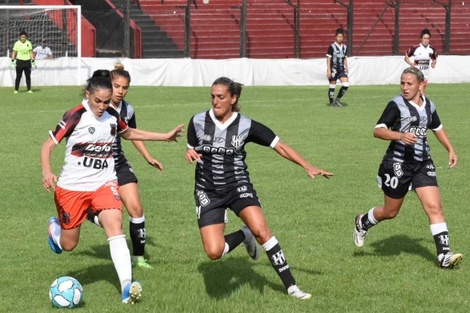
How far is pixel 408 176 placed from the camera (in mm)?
9609

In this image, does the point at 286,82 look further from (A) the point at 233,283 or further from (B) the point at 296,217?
(A) the point at 233,283

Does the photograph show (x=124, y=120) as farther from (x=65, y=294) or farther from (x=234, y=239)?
(x=65, y=294)

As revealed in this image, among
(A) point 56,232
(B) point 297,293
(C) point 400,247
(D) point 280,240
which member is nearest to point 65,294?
(A) point 56,232

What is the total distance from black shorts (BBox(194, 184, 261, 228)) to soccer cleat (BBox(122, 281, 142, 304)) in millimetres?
990

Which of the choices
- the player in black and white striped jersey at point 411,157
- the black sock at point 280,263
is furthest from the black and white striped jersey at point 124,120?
the player in black and white striped jersey at point 411,157

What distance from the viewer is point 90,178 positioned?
8234 mm

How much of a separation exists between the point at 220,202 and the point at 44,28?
30.7 metres

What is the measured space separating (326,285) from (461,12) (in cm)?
4348

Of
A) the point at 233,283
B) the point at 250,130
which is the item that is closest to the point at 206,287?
the point at 233,283

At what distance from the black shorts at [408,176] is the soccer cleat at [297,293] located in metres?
2.06

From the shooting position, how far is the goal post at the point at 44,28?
36.7m

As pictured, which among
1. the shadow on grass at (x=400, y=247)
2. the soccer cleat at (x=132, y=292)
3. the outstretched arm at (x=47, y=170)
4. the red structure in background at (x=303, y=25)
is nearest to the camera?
the soccer cleat at (x=132, y=292)

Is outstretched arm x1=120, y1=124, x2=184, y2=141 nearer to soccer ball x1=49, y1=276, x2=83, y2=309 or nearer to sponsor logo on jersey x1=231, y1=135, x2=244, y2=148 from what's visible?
sponsor logo on jersey x1=231, y1=135, x2=244, y2=148

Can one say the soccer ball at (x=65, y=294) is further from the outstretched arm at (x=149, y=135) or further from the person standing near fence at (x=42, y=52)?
the person standing near fence at (x=42, y=52)
